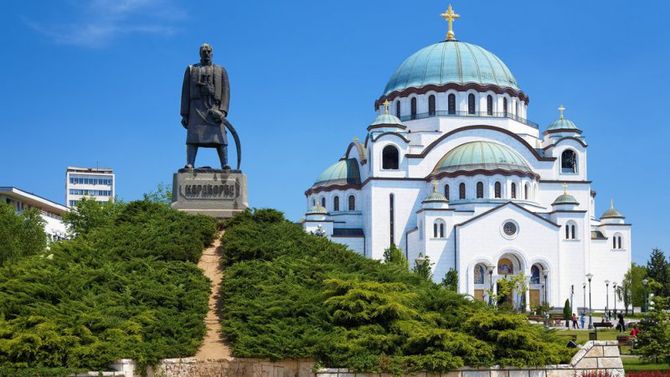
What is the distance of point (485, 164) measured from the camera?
2675 inches

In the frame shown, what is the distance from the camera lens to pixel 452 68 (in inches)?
2921

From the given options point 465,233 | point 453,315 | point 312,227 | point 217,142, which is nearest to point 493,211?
point 465,233

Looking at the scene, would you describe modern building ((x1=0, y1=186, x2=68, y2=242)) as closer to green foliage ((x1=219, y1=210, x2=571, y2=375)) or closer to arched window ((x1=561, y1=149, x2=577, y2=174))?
arched window ((x1=561, y1=149, x2=577, y2=174))

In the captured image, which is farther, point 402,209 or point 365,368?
point 402,209

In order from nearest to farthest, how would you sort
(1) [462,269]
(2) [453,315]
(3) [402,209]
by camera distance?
(2) [453,315], (1) [462,269], (3) [402,209]

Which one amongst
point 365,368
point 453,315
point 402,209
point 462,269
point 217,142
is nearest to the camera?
point 365,368

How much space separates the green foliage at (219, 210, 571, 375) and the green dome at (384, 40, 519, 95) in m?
53.9

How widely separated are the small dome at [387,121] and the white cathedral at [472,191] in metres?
0.09

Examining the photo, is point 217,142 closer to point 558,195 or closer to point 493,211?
point 493,211

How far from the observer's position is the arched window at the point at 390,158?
237 ft

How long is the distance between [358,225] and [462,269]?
35.1ft

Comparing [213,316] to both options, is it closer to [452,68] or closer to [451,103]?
[451,103]

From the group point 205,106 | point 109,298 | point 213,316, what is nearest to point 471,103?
point 205,106

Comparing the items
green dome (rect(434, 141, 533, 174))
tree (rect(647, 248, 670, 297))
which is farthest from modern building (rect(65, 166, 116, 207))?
tree (rect(647, 248, 670, 297))
